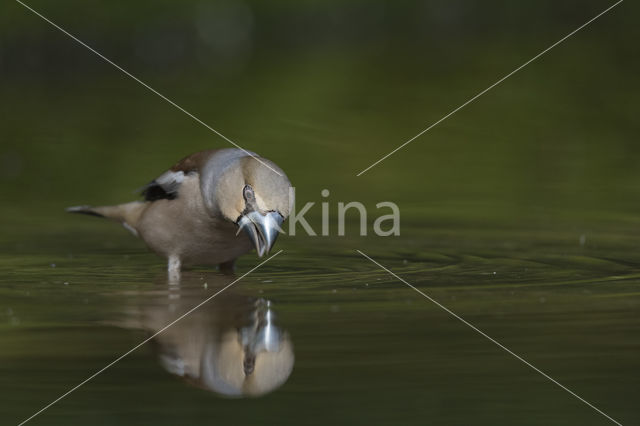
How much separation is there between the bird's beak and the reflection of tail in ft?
6.21

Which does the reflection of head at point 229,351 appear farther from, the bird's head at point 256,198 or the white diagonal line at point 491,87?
the white diagonal line at point 491,87

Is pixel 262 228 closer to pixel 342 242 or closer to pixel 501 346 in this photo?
pixel 501 346

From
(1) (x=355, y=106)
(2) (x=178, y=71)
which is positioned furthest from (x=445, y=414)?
(2) (x=178, y=71)

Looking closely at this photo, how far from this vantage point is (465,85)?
17594 millimetres

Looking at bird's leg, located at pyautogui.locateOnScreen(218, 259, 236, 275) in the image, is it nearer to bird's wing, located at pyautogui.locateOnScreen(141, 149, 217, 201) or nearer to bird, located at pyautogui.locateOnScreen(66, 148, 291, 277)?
bird, located at pyautogui.locateOnScreen(66, 148, 291, 277)

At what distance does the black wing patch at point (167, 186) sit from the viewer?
8.52 meters

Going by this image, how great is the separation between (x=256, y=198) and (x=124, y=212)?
2.44 m

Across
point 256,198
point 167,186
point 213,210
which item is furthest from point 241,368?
point 167,186

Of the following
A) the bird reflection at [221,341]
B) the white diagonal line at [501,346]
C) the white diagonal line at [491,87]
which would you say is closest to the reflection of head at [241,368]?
the bird reflection at [221,341]

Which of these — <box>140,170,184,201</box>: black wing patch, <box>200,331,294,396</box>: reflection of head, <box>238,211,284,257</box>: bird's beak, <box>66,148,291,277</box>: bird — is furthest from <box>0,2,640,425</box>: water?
<box>140,170,184,201</box>: black wing patch

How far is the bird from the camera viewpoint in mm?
7152

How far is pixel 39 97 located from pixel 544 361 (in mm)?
13521

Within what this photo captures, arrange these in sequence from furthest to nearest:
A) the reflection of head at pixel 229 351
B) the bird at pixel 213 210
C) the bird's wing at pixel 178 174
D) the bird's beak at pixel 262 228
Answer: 1. the bird's wing at pixel 178 174
2. the bird at pixel 213 210
3. the bird's beak at pixel 262 228
4. the reflection of head at pixel 229 351

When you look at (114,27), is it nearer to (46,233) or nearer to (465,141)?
(465,141)
